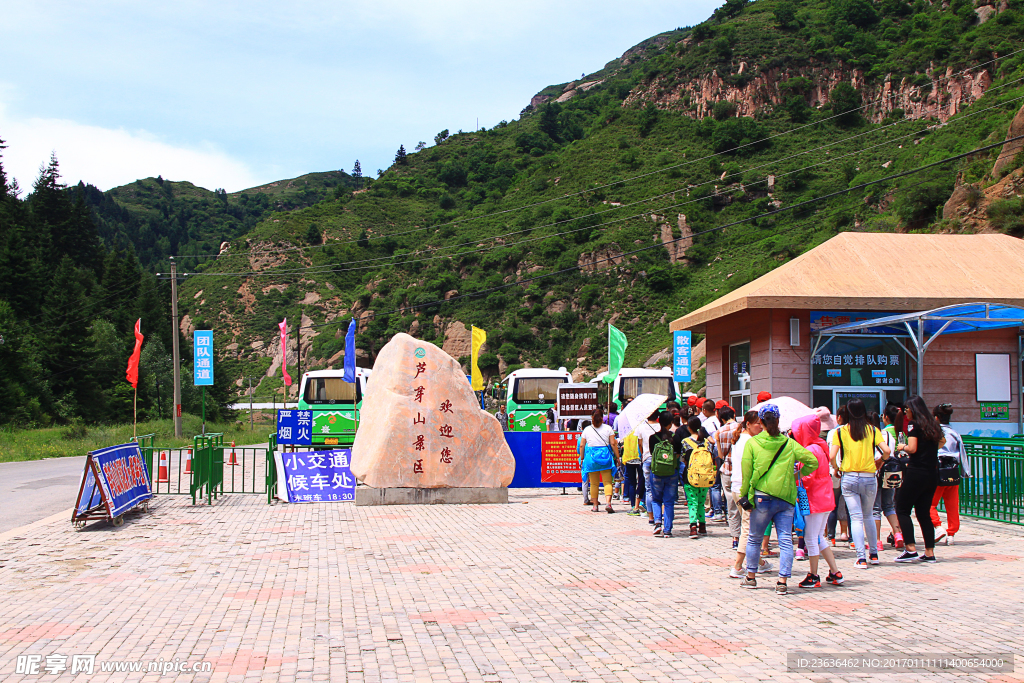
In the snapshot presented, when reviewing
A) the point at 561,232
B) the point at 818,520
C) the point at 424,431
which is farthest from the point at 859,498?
the point at 561,232

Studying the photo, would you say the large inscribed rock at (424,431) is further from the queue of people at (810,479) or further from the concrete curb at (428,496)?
the queue of people at (810,479)

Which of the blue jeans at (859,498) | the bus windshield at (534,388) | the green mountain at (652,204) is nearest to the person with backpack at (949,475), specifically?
the blue jeans at (859,498)

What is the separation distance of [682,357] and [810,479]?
51.9ft

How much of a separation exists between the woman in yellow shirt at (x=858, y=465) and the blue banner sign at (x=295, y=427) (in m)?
14.6

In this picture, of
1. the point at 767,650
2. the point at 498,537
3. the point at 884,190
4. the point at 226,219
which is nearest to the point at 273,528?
the point at 498,537

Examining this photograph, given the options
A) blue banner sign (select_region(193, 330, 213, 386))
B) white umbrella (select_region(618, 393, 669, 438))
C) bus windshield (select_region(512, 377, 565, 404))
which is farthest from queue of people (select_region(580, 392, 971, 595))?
blue banner sign (select_region(193, 330, 213, 386))

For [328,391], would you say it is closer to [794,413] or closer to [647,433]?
[647,433]

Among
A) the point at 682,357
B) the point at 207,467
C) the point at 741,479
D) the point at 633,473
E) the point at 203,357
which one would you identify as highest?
the point at 203,357

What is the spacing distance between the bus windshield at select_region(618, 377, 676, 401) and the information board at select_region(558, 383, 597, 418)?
4.77 ft

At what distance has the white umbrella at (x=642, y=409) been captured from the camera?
12289 millimetres

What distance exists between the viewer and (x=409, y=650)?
18.8ft

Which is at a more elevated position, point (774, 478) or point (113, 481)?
point (774, 478)

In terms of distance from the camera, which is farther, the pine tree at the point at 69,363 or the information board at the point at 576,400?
the pine tree at the point at 69,363

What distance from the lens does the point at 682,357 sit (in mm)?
23438
